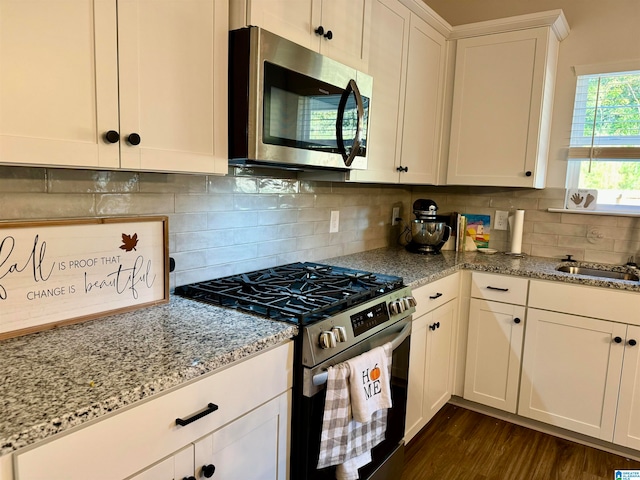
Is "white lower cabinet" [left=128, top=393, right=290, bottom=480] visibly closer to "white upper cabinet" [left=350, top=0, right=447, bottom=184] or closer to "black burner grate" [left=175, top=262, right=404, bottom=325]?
"black burner grate" [left=175, top=262, right=404, bottom=325]

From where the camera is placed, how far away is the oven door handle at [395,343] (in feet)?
4.59

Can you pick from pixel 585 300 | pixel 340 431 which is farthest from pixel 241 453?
Result: pixel 585 300

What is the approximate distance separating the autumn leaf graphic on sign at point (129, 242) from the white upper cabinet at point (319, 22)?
759mm

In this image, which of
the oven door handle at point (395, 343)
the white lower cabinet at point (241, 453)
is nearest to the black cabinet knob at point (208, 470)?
the white lower cabinet at point (241, 453)

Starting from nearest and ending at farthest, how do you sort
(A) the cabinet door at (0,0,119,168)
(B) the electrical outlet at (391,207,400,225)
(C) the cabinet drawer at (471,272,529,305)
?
(A) the cabinet door at (0,0,119,168) < (C) the cabinet drawer at (471,272,529,305) < (B) the electrical outlet at (391,207,400,225)

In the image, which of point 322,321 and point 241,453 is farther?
point 322,321

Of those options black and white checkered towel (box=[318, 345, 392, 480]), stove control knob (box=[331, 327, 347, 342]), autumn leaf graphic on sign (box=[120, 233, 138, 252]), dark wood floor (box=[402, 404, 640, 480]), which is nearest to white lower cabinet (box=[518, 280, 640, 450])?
dark wood floor (box=[402, 404, 640, 480])

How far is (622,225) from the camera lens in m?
2.65

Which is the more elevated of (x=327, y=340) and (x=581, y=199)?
(x=581, y=199)

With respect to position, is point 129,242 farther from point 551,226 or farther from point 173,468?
A: point 551,226

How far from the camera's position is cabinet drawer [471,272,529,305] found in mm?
2457

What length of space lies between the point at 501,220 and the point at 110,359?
2647mm

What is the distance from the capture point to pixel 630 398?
7.30ft

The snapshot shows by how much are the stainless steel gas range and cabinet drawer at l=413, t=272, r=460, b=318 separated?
216mm
